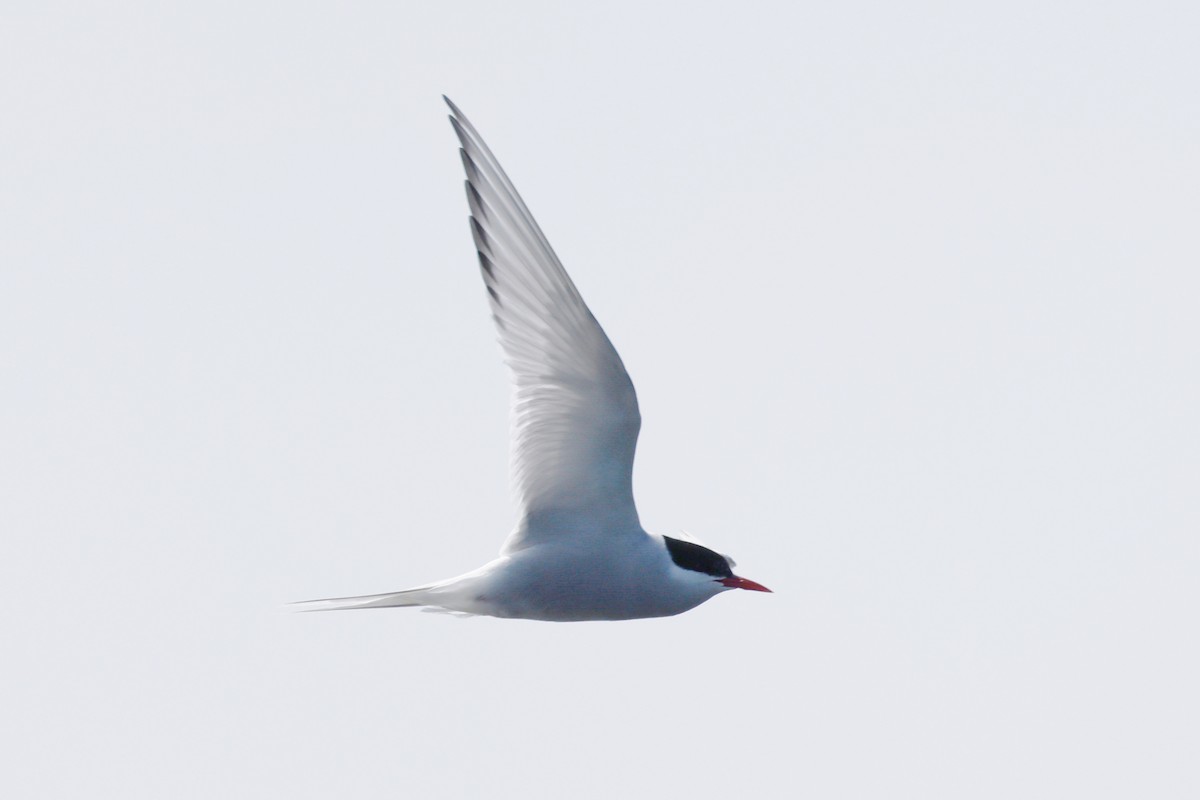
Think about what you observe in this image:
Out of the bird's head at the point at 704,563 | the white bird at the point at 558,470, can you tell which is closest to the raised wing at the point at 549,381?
the white bird at the point at 558,470

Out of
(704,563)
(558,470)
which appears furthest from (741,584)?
(558,470)

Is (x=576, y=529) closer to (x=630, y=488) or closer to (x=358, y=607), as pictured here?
(x=630, y=488)

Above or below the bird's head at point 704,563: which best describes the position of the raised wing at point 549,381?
above

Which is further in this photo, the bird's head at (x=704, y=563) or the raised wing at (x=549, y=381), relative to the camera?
the bird's head at (x=704, y=563)

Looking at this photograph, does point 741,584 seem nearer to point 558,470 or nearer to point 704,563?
point 704,563

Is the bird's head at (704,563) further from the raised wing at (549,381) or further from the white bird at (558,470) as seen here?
the raised wing at (549,381)

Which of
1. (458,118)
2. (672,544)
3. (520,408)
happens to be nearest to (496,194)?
(458,118)

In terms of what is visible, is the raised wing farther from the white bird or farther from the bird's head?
the bird's head
